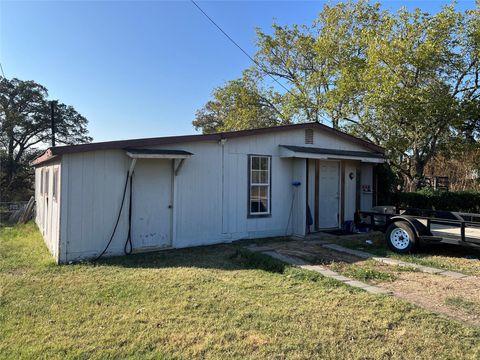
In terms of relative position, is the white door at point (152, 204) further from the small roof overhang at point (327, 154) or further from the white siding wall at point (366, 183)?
the white siding wall at point (366, 183)

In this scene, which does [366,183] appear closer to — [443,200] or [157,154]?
[443,200]

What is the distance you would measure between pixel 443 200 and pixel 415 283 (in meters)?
10.1

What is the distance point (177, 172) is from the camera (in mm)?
7746

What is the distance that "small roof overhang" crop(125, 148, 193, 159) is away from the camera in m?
6.82

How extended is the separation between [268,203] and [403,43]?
1047 centimetres

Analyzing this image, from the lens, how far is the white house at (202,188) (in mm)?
6734

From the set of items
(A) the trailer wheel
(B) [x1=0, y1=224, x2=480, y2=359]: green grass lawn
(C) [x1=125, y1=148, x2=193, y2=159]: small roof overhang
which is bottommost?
(B) [x1=0, y1=224, x2=480, y2=359]: green grass lawn

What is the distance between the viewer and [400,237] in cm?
725

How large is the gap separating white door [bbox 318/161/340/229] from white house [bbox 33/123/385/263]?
3cm

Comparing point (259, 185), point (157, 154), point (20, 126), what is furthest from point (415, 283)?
point (20, 126)

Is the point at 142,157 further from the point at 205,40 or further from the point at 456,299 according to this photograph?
the point at 205,40

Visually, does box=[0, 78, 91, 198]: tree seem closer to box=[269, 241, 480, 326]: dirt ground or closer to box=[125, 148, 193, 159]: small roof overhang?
box=[125, 148, 193, 159]: small roof overhang

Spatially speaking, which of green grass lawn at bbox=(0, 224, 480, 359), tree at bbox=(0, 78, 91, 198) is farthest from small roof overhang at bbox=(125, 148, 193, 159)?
tree at bbox=(0, 78, 91, 198)

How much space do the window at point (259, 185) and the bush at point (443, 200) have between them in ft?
20.9
